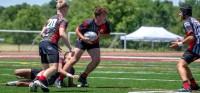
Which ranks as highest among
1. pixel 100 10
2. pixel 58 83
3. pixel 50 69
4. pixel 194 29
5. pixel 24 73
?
pixel 100 10

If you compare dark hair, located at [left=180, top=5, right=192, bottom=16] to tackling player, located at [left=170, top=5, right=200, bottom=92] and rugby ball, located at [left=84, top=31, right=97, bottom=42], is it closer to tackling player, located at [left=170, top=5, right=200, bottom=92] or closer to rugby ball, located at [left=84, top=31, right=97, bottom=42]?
tackling player, located at [left=170, top=5, right=200, bottom=92]

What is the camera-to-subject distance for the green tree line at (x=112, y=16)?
94.6 metres

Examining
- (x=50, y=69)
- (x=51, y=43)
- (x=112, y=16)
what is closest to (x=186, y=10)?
(x=51, y=43)

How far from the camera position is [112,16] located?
95.9 meters

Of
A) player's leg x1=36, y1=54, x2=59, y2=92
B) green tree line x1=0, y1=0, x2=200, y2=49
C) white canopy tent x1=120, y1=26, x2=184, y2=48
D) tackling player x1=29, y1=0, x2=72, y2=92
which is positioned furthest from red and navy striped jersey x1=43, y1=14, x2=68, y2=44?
white canopy tent x1=120, y1=26, x2=184, y2=48

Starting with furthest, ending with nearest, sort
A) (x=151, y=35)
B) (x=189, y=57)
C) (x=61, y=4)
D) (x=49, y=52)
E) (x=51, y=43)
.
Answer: (x=151, y=35) < (x=189, y=57) < (x=61, y=4) < (x=51, y=43) < (x=49, y=52)

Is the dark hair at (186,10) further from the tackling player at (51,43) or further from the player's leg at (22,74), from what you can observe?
the player's leg at (22,74)

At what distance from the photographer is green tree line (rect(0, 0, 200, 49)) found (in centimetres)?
9456

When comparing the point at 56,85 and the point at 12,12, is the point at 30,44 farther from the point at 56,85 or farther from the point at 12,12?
the point at 12,12

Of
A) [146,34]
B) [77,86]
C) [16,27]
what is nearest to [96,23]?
[77,86]

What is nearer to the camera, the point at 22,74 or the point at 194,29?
the point at 194,29

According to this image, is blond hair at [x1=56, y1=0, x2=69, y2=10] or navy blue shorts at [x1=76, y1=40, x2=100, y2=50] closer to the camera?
blond hair at [x1=56, y1=0, x2=69, y2=10]

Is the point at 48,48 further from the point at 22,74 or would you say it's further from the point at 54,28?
the point at 22,74

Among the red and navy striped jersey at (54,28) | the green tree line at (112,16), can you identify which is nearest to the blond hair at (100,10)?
the red and navy striped jersey at (54,28)
